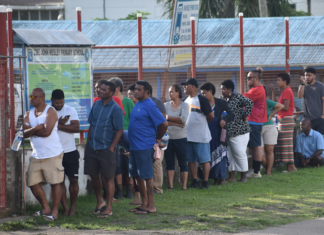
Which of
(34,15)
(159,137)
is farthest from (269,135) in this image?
(34,15)

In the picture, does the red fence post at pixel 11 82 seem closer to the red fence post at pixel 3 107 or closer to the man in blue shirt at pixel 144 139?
the red fence post at pixel 3 107

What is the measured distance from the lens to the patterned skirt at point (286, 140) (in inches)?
396

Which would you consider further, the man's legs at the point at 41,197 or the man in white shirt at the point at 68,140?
the man in white shirt at the point at 68,140

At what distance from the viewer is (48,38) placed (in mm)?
6988

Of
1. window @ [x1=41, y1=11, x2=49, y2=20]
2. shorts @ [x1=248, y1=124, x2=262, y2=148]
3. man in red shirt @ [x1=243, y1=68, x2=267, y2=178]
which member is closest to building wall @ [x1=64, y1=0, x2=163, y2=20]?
window @ [x1=41, y1=11, x2=49, y2=20]

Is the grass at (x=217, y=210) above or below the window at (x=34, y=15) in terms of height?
below

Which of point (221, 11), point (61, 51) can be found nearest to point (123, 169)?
point (61, 51)

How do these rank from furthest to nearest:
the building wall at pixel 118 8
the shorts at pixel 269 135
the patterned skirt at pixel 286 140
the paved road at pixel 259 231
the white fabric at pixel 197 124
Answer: the building wall at pixel 118 8 → the patterned skirt at pixel 286 140 → the shorts at pixel 269 135 → the white fabric at pixel 197 124 → the paved road at pixel 259 231

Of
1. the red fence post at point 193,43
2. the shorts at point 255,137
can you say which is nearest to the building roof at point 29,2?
the red fence post at point 193,43

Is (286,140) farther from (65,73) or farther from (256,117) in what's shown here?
(65,73)

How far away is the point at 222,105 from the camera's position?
27.5 ft

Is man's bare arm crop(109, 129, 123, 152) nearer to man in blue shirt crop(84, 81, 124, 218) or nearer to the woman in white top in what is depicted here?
man in blue shirt crop(84, 81, 124, 218)

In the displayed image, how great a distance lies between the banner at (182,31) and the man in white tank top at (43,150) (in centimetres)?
384

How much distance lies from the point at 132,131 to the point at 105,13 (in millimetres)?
32590
